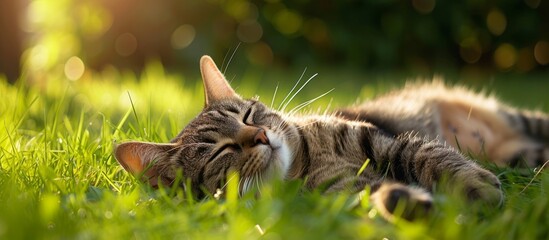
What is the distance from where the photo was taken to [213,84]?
2.78m

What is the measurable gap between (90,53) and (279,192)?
5.66 metres

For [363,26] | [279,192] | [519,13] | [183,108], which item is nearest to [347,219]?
[279,192]

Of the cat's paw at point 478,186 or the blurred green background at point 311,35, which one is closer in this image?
the cat's paw at point 478,186

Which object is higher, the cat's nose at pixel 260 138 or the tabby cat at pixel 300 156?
the cat's nose at pixel 260 138

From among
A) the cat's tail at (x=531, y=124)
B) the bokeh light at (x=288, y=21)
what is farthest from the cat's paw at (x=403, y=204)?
the bokeh light at (x=288, y=21)

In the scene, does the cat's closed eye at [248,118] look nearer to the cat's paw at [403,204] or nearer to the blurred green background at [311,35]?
the cat's paw at [403,204]

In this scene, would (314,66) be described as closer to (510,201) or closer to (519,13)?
(519,13)

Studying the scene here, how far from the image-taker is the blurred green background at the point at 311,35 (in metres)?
7.16

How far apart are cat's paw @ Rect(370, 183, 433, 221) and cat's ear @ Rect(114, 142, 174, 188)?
76 centimetres

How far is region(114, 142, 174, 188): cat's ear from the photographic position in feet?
7.32

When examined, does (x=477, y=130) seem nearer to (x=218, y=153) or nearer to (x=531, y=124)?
(x=531, y=124)

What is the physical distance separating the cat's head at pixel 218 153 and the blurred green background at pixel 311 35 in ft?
15.6

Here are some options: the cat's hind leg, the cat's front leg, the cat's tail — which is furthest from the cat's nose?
the cat's tail

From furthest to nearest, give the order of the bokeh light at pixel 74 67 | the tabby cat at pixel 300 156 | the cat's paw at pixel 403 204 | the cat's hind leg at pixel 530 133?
the bokeh light at pixel 74 67, the cat's hind leg at pixel 530 133, the tabby cat at pixel 300 156, the cat's paw at pixel 403 204
